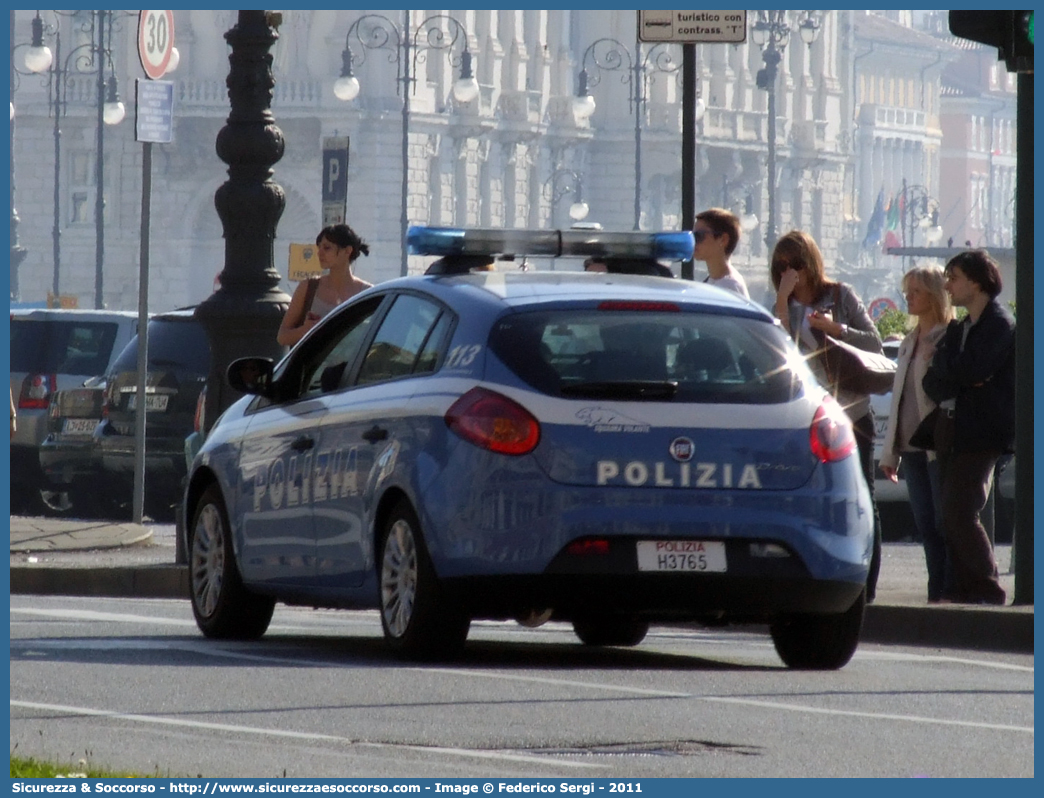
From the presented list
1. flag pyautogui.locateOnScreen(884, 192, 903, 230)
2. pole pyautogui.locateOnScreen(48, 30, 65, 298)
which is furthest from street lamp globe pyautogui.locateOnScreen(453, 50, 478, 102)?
flag pyautogui.locateOnScreen(884, 192, 903, 230)

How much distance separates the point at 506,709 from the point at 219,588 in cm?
300

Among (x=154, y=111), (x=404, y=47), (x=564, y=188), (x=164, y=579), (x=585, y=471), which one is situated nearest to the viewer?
(x=585, y=471)

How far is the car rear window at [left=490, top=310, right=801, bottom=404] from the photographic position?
984cm

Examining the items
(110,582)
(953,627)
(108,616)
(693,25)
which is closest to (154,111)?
(110,582)

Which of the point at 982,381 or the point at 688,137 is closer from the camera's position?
the point at 982,381

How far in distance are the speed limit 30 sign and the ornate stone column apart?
453 cm

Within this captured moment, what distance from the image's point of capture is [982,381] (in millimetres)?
12844

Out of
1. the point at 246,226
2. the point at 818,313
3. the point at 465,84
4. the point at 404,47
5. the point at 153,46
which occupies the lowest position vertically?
the point at 818,313

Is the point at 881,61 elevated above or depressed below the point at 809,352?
above

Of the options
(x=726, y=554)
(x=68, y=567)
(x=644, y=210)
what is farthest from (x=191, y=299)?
(x=726, y=554)

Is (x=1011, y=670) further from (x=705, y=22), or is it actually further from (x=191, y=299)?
(x=191, y=299)

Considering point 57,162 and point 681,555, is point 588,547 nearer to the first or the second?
point 681,555

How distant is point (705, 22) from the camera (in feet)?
49.0
